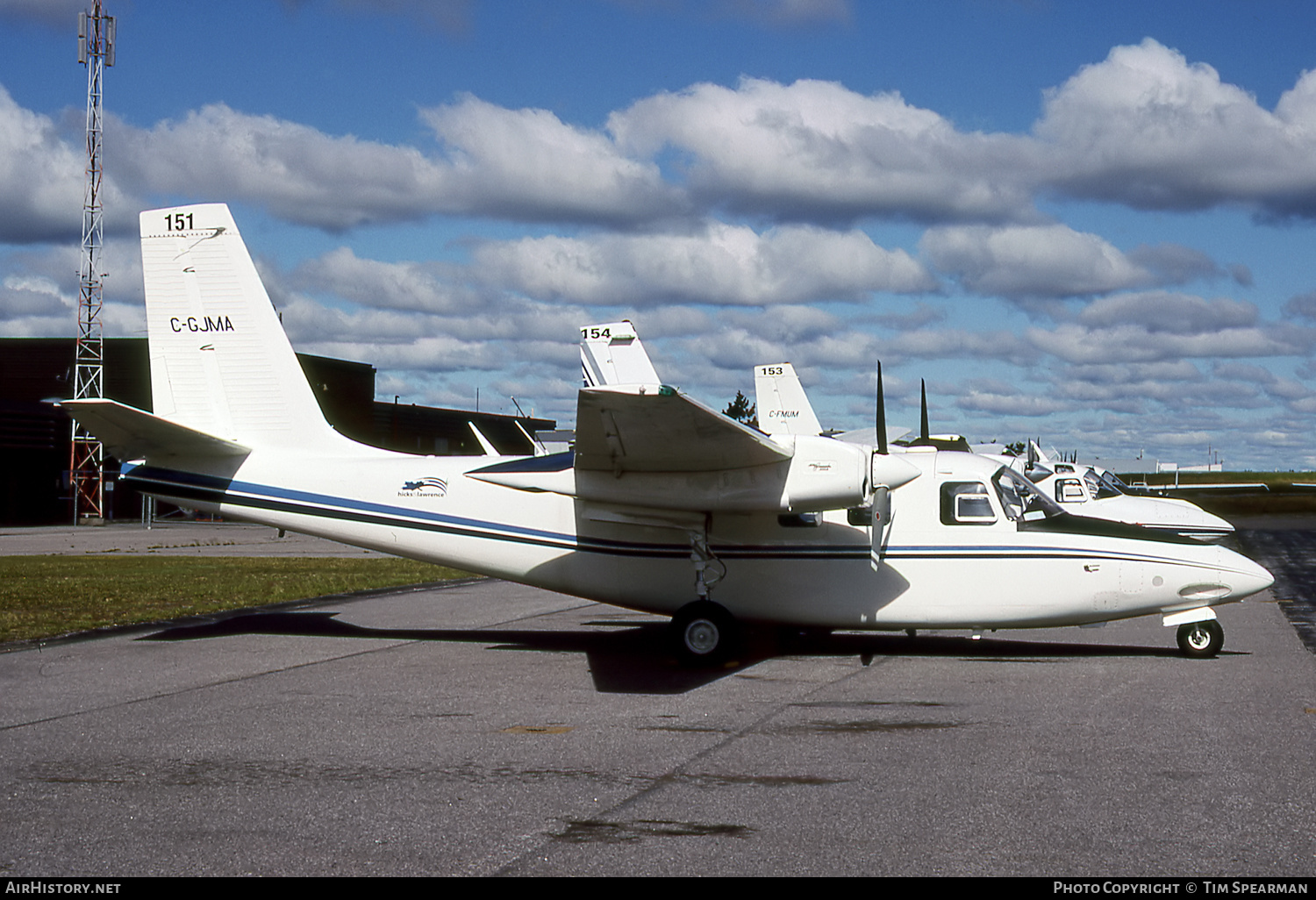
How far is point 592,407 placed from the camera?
37.9 ft

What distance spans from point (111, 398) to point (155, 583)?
4995 cm

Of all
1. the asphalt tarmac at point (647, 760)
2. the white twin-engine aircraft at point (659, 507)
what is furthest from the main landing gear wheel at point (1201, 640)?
the asphalt tarmac at point (647, 760)

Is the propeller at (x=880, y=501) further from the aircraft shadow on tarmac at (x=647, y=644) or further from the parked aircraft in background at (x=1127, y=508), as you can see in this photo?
the parked aircraft in background at (x=1127, y=508)

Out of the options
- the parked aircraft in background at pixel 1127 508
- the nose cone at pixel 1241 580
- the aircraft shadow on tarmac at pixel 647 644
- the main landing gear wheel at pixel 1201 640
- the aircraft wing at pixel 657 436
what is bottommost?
the aircraft shadow on tarmac at pixel 647 644

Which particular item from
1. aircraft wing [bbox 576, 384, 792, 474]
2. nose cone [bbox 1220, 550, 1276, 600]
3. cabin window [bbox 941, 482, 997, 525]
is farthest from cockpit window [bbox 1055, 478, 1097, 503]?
aircraft wing [bbox 576, 384, 792, 474]

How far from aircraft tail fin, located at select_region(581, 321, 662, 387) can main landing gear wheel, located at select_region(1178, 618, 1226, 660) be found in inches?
507

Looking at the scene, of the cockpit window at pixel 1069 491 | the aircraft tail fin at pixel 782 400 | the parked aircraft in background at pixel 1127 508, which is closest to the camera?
the parked aircraft in background at pixel 1127 508

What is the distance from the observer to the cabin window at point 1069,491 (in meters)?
24.9

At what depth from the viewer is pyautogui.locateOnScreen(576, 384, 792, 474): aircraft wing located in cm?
1123

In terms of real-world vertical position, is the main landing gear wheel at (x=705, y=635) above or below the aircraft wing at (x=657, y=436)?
below

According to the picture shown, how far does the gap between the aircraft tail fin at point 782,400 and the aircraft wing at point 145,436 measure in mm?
22582

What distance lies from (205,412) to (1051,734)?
1120 centimetres

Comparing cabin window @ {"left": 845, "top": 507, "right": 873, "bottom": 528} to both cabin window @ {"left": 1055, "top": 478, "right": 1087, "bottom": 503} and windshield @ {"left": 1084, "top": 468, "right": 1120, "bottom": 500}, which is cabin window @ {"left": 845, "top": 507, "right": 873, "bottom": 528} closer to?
cabin window @ {"left": 1055, "top": 478, "right": 1087, "bottom": 503}

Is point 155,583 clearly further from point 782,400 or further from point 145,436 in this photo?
point 782,400
